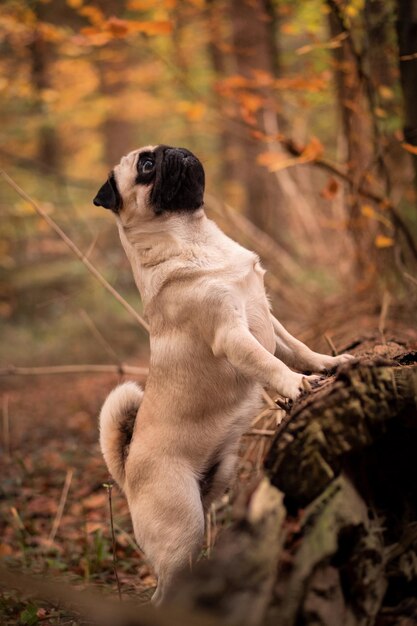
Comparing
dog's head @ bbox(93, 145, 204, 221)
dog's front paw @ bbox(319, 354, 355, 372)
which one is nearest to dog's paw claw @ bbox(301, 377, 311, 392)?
dog's front paw @ bbox(319, 354, 355, 372)

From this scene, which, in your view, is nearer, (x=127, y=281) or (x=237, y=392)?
(x=237, y=392)

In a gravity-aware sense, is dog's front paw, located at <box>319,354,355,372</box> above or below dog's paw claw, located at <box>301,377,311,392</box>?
below

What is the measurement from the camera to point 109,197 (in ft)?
11.7

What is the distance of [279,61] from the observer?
1065 centimetres

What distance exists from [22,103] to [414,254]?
26.3ft

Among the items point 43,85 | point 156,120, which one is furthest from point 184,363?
point 156,120

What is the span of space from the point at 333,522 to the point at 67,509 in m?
3.56

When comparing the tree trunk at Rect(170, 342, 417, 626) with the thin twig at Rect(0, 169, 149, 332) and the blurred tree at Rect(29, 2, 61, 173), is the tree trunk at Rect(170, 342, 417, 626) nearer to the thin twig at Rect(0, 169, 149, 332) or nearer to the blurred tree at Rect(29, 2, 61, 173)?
the thin twig at Rect(0, 169, 149, 332)

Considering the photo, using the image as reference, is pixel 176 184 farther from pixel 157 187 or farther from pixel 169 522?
pixel 169 522

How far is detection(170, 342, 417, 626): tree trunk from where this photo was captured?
5.89 feet

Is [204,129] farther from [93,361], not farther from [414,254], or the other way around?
[414,254]

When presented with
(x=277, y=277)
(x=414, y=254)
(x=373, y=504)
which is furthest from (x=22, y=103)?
(x=373, y=504)

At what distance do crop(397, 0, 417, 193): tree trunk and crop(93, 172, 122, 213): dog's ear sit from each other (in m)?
1.97

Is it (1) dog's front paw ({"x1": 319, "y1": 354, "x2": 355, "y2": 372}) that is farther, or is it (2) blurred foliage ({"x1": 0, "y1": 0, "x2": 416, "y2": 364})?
(2) blurred foliage ({"x1": 0, "y1": 0, "x2": 416, "y2": 364})
